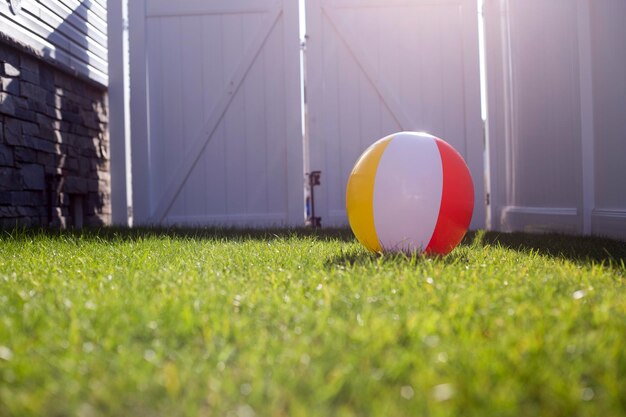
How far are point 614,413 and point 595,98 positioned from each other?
3501mm

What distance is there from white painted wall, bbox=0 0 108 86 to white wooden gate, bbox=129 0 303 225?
36cm

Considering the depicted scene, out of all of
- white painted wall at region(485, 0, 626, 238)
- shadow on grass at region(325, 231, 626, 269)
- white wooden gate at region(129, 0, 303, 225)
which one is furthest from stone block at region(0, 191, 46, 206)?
white painted wall at region(485, 0, 626, 238)

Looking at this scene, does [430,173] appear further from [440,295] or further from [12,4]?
[12,4]

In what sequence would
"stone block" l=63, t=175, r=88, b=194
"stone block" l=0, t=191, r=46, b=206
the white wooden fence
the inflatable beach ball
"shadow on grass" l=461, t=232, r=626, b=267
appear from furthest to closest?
the white wooden fence
"stone block" l=63, t=175, r=88, b=194
"stone block" l=0, t=191, r=46, b=206
"shadow on grass" l=461, t=232, r=626, b=267
the inflatable beach ball

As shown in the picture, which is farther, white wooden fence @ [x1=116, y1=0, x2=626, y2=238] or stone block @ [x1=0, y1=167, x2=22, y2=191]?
white wooden fence @ [x1=116, y1=0, x2=626, y2=238]

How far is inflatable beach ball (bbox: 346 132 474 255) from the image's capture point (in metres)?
2.66

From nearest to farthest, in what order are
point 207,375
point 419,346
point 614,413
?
point 614,413
point 207,375
point 419,346

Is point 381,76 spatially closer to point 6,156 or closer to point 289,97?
point 289,97

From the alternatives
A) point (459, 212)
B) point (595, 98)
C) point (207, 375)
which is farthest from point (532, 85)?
point (207, 375)

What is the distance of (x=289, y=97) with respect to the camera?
18.5 ft

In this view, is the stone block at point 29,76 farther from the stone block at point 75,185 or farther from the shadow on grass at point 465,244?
the shadow on grass at point 465,244

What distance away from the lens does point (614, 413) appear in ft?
3.31

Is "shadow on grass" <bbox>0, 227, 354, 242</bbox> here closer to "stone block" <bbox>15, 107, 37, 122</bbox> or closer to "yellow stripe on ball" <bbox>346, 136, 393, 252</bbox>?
"stone block" <bbox>15, 107, 37, 122</bbox>

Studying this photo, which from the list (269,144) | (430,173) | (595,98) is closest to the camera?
(430,173)
